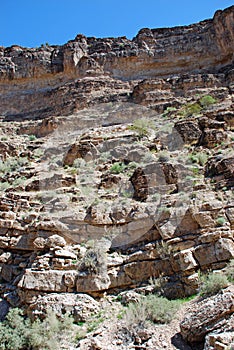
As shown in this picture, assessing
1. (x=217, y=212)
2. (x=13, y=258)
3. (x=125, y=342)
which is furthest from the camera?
(x=13, y=258)

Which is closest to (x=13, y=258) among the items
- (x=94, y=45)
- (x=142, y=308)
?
(x=142, y=308)

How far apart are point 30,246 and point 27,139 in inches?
702

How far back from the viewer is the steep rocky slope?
8.41m

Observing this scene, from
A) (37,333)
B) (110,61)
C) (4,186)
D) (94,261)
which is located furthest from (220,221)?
(110,61)

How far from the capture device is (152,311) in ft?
23.3

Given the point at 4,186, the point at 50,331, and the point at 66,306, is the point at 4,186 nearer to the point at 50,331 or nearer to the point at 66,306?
the point at 66,306

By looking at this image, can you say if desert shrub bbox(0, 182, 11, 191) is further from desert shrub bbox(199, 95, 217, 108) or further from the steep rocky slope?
desert shrub bbox(199, 95, 217, 108)

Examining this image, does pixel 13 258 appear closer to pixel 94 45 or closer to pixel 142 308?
pixel 142 308

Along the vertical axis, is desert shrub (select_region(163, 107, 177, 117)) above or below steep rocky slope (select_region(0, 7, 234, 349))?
above

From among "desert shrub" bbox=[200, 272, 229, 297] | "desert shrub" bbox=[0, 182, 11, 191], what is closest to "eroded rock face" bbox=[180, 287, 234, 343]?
"desert shrub" bbox=[200, 272, 229, 297]

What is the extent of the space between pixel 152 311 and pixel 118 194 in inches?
222

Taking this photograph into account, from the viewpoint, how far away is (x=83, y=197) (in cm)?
1223

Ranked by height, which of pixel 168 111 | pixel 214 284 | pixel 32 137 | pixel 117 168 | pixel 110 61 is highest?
pixel 110 61

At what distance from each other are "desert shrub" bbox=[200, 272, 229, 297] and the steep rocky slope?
454mm
